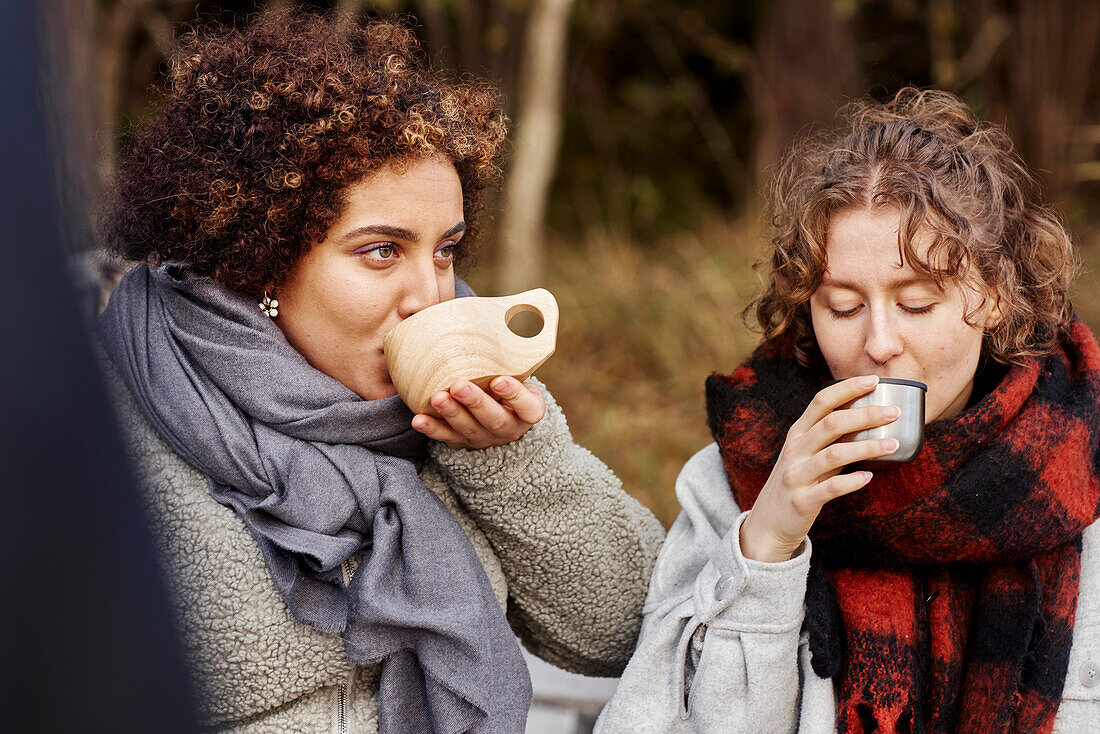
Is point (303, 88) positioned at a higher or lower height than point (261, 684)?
higher

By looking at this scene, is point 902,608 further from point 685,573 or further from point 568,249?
point 568,249

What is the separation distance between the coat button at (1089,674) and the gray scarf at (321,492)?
41.4 inches

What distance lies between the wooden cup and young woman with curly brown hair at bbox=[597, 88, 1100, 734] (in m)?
0.50

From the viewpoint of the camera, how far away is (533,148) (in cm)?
612

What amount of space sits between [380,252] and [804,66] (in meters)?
5.42

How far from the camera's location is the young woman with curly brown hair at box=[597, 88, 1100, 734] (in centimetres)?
180

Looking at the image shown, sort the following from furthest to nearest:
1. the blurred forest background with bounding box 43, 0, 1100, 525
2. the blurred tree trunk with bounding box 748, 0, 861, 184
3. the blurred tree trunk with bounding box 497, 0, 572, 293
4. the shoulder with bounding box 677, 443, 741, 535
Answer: the blurred tree trunk with bounding box 748, 0, 861, 184 < the blurred tree trunk with bounding box 497, 0, 572, 293 < the blurred forest background with bounding box 43, 0, 1100, 525 < the shoulder with bounding box 677, 443, 741, 535

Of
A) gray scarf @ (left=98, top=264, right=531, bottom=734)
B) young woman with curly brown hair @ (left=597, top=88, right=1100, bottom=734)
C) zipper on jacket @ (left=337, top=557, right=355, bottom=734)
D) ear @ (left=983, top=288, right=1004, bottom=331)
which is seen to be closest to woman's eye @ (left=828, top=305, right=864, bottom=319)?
young woman with curly brown hair @ (left=597, top=88, right=1100, bottom=734)

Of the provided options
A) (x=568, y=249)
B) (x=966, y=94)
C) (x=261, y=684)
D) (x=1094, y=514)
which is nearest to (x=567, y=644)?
(x=261, y=684)

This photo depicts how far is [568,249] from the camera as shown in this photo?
771 centimetres

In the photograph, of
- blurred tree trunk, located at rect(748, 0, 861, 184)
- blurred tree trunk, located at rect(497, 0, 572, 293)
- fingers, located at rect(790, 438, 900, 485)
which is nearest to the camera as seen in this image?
fingers, located at rect(790, 438, 900, 485)

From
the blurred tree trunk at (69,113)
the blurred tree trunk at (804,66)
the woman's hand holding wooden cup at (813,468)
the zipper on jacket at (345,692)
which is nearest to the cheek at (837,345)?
the woman's hand holding wooden cup at (813,468)

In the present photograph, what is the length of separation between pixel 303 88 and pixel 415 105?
21 centimetres

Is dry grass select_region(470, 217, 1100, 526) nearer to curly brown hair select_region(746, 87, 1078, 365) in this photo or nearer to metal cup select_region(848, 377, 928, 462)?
curly brown hair select_region(746, 87, 1078, 365)
